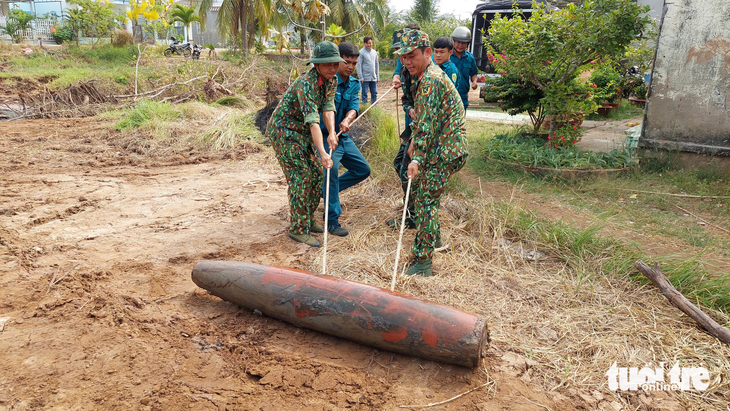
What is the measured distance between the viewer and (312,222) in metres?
4.45

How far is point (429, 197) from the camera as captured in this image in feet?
11.1

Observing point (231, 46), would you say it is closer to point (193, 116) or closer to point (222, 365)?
point (193, 116)

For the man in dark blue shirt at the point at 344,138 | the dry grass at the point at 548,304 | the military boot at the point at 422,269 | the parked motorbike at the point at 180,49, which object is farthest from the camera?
the parked motorbike at the point at 180,49

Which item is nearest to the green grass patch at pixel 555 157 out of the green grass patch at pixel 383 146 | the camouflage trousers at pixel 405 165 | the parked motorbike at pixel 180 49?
the green grass patch at pixel 383 146

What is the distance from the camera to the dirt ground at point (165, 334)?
7.79 feet

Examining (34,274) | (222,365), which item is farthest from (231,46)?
(222,365)

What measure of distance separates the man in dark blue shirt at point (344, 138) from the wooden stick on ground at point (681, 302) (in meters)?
2.38

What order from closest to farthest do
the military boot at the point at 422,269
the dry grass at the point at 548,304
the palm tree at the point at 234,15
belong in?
the dry grass at the point at 548,304 → the military boot at the point at 422,269 → the palm tree at the point at 234,15

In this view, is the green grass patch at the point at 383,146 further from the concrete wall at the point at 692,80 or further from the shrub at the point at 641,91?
the shrub at the point at 641,91

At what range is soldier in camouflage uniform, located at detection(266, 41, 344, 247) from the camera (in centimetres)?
369

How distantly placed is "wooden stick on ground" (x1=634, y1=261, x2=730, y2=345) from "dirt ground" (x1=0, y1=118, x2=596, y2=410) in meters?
1.06

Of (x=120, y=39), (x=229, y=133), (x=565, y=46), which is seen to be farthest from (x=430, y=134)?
(x=120, y=39)

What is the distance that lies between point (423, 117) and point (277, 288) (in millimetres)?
1482

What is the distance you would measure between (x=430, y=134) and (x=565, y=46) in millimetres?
3702
